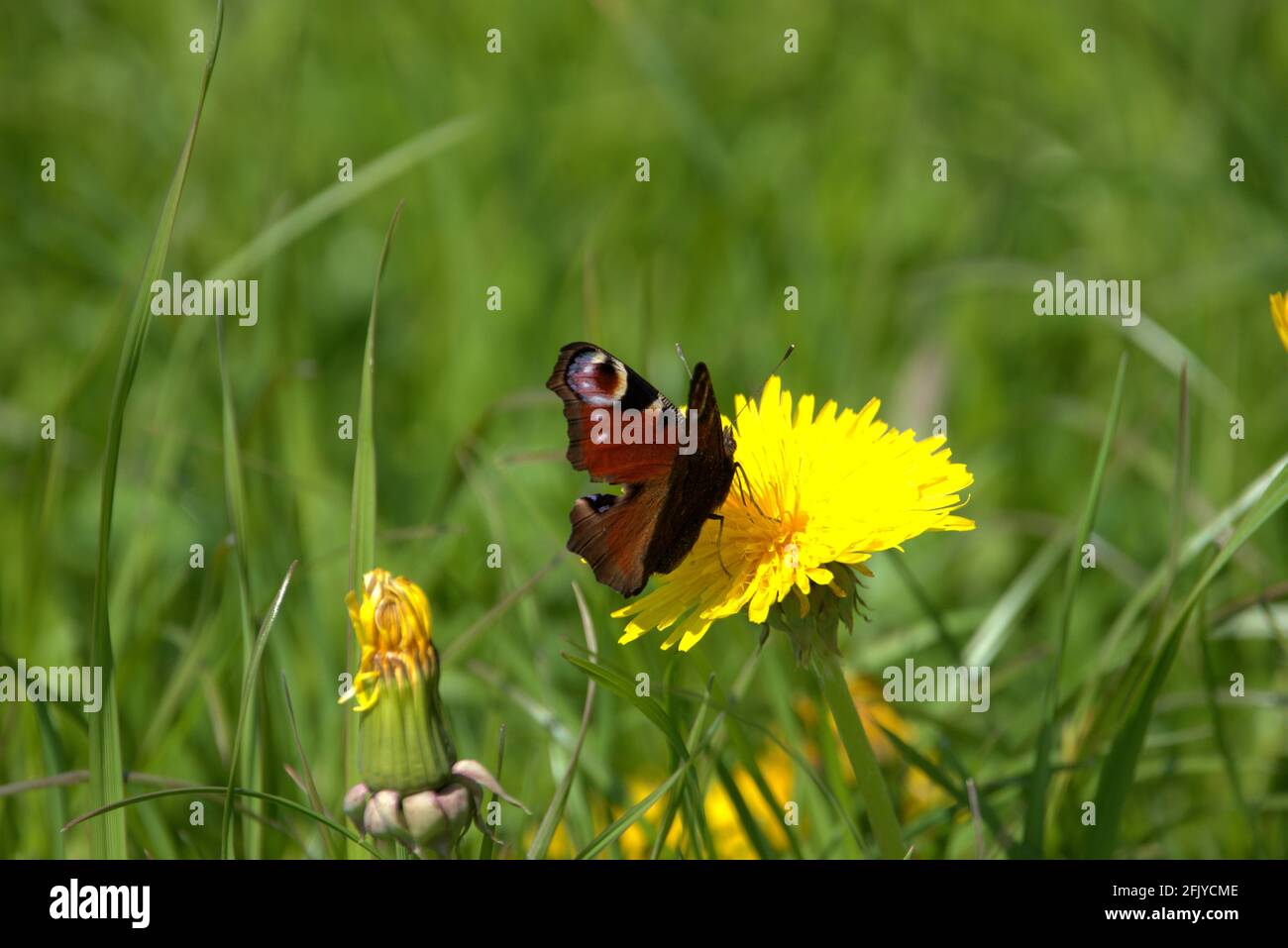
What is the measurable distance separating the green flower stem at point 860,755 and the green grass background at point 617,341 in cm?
16

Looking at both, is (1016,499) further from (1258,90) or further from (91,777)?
(91,777)

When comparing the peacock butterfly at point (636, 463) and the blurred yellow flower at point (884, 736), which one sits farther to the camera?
the blurred yellow flower at point (884, 736)

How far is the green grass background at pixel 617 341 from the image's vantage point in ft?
7.82

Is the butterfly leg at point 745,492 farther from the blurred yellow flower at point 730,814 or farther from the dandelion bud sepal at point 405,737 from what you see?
the blurred yellow flower at point 730,814

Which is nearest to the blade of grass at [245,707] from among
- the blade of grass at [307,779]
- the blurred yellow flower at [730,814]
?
the blade of grass at [307,779]

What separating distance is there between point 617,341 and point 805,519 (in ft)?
6.90

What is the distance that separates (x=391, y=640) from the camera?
155 cm

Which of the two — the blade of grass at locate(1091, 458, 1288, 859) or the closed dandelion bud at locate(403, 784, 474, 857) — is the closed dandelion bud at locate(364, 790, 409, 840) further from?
→ the blade of grass at locate(1091, 458, 1288, 859)

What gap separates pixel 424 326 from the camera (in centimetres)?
422

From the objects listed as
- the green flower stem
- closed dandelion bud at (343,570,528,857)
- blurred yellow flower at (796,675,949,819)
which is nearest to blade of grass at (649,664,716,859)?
the green flower stem

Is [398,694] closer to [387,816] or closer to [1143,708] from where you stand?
[387,816]

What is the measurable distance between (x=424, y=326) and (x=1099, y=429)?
2.18m

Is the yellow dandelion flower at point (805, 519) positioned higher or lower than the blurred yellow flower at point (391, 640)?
higher
